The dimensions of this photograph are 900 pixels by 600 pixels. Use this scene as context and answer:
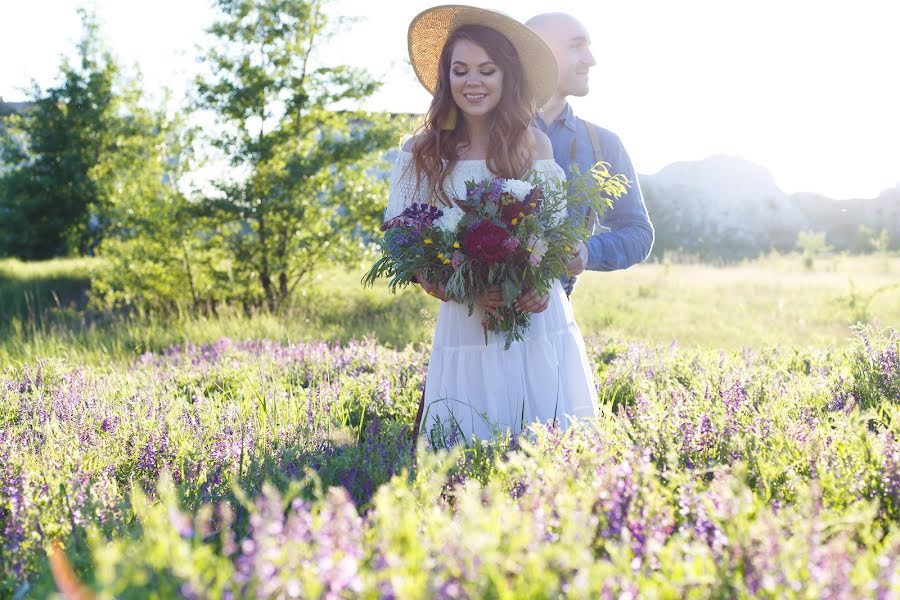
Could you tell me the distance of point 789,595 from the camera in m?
1.36

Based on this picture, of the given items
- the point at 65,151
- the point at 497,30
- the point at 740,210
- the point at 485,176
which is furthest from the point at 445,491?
the point at 740,210

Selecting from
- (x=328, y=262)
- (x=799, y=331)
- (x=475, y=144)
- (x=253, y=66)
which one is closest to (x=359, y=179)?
(x=328, y=262)

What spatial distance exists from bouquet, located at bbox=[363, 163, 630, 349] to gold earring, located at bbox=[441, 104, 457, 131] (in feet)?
2.34

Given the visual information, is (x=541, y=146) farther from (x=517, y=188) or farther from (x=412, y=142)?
(x=517, y=188)

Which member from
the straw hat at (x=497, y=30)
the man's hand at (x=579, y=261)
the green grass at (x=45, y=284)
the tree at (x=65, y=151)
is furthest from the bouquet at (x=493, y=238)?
the tree at (x=65, y=151)

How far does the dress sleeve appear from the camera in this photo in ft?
11.6

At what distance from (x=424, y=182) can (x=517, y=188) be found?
0.76 metres

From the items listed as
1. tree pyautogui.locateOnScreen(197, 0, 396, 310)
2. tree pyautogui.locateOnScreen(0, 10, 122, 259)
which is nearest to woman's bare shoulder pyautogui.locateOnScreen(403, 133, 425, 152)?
tree pyautogui.locateOnScreen(197, 0, 396, 310)

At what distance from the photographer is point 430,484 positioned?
1.89 m

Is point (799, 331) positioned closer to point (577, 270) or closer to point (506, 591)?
point (577, 270)

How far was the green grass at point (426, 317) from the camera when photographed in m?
7.58

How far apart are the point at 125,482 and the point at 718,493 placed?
2.42 metres

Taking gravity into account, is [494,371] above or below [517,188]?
below

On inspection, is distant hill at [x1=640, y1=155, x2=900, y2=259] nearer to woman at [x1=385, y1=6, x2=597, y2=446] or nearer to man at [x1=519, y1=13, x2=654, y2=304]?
man at [x1=519, y1=13, x2=654, y2=304]
